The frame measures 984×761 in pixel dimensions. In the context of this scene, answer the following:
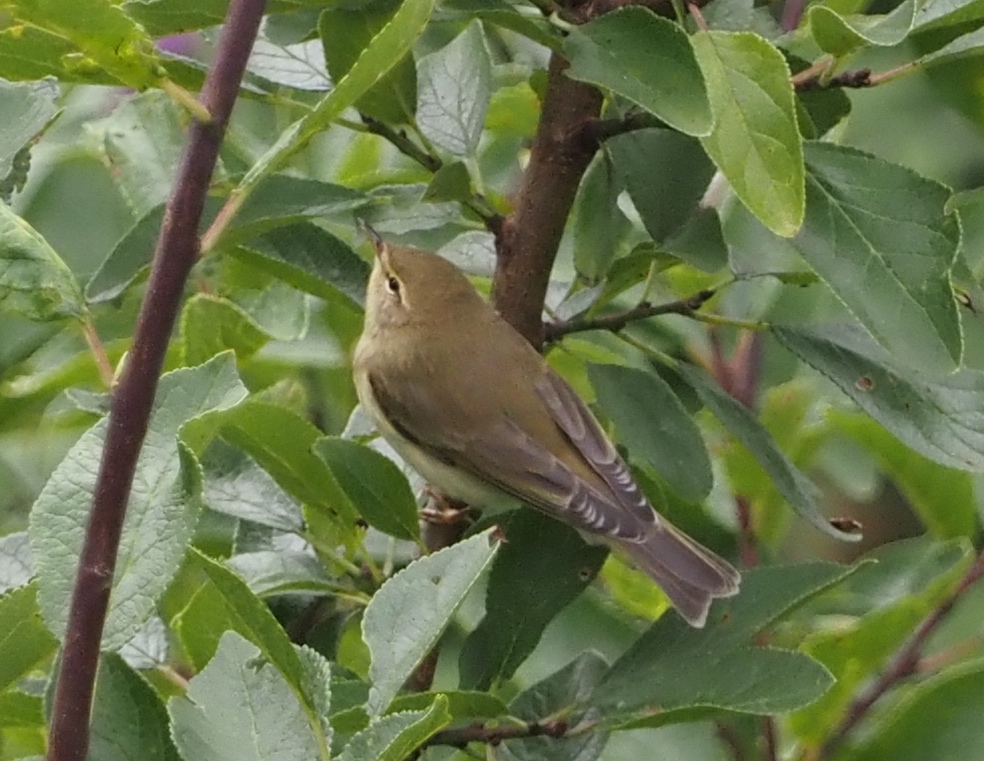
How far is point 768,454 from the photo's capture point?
134 centimetres

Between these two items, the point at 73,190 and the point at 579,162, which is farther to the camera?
the point at 73,190

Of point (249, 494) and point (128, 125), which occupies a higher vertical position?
point (128, 125)

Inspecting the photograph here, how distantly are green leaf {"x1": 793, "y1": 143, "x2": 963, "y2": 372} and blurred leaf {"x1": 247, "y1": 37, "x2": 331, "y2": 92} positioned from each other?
0.47 metres

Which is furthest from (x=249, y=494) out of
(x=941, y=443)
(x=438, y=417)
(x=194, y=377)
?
(x=438, y=417)

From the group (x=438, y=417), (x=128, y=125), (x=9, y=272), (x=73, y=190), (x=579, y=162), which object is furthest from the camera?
(x=438, y=417)

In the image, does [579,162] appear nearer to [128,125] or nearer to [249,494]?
[249,494]

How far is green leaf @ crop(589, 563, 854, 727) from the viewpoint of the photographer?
1.09 metres

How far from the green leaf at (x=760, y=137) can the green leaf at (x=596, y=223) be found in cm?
37

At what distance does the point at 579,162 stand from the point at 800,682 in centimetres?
50

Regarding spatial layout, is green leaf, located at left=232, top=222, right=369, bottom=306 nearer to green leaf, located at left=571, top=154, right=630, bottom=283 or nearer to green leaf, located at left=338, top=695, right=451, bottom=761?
green leaf, located at left=571, top=154, right=630, bottom=283

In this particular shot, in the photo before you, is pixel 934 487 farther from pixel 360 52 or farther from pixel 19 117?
pixel 19 117

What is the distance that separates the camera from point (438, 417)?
2273mm

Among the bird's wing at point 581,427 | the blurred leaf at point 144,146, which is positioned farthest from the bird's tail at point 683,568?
the blurred leaf at point 144,146

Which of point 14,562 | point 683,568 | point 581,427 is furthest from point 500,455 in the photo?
point 14,562
